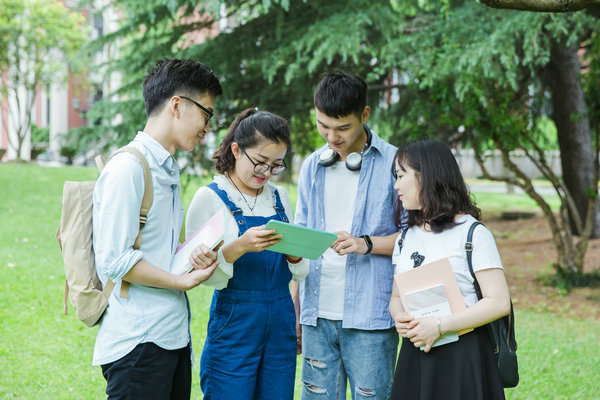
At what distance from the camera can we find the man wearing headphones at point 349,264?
283 centimetres

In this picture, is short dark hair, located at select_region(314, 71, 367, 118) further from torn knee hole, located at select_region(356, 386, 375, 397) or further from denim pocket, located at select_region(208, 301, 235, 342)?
torn knee hole, located at select_region(356, 386, 375, 397)

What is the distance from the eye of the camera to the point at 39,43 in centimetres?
2458

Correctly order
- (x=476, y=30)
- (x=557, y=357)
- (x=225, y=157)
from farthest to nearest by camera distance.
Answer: (x=476, y=30)
(x=557, y=357)
(x=225, y=157)

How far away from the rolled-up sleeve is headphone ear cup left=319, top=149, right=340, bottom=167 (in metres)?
1.03

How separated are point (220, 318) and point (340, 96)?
108cm

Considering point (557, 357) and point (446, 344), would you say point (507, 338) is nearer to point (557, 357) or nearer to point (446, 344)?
point (446, 344)

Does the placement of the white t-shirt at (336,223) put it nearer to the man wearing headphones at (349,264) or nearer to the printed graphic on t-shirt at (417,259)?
the man wearing headphones at (349,264)

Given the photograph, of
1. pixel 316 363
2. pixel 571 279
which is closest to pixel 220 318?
pixel 316 363

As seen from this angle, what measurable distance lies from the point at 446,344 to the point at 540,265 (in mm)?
7363

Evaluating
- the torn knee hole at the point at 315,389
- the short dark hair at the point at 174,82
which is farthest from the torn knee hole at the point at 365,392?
the short dark hair at the point at 174,82

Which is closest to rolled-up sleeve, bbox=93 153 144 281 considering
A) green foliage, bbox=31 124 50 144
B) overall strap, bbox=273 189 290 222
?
overall strap, bbox=273 189 290 222

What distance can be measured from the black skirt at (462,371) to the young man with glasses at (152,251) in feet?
3.06

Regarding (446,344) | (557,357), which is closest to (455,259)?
(446,344)

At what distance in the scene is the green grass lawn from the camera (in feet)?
16.0
